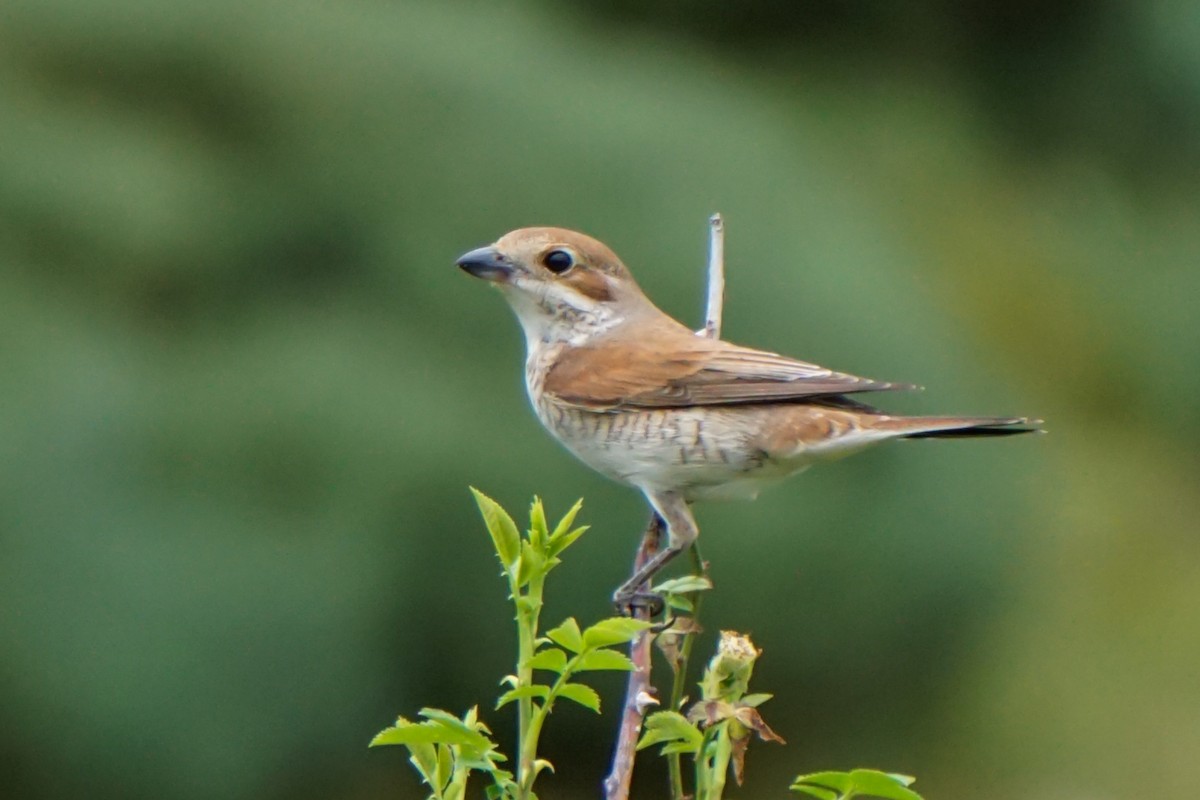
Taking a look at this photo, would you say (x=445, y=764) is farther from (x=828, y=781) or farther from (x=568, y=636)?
(x=828, y=781)

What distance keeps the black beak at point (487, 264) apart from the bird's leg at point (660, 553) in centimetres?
68

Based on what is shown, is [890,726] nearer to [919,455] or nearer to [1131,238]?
[919,455]

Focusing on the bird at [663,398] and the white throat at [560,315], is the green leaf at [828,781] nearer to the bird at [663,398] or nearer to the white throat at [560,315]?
the bird at [663,398]

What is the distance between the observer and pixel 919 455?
19.9 feet

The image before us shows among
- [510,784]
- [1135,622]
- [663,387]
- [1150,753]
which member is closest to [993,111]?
[1135,622]

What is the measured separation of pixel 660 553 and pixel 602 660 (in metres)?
1.65

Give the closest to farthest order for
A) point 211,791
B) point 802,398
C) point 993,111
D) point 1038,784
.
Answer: point 802,398, point 211,791, point 1038,784, point 993,111

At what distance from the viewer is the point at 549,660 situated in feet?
5.16

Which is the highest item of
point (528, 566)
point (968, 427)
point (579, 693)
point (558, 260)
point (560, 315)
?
point (558, 260)

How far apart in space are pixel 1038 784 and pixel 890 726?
2.33 ft

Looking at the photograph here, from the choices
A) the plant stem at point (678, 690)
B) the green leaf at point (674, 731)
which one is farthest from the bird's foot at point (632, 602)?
the green leaf at point (674, 731)

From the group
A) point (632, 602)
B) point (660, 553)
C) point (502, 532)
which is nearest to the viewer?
point (502, 532)

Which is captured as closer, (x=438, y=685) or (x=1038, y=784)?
(x=438, y=685)

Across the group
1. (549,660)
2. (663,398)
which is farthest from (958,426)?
(549,660)
